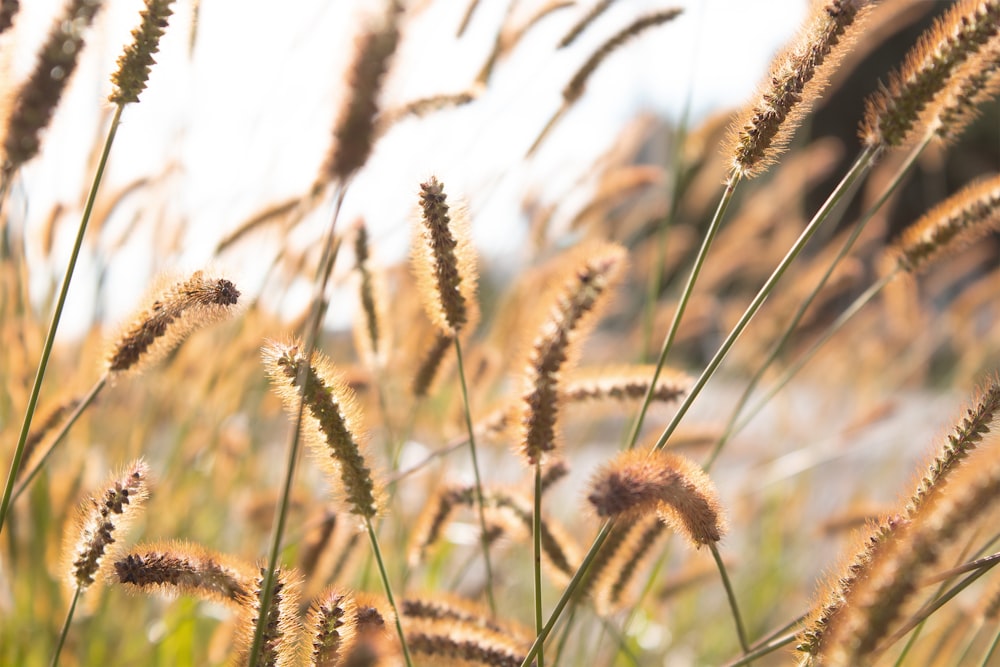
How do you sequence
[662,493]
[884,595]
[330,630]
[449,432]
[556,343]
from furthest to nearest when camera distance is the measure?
[449,432] → [556,343] → [330,630] → [662,493] → [884,595]


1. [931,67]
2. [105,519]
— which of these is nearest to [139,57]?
[105,519]

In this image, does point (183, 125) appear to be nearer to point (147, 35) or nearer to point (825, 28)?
point (147, 35)

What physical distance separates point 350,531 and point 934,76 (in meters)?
1.19

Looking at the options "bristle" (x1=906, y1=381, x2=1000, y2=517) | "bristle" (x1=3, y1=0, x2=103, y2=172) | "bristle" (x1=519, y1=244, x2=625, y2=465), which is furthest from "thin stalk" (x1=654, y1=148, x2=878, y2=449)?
"bristle" (x1=3, y1=0, x2=103, y2=172)

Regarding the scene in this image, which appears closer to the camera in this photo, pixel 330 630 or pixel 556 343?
pixel 330 630

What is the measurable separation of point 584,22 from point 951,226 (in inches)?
34.5

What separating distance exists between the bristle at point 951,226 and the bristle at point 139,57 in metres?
1.21

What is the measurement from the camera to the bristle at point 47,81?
111cm

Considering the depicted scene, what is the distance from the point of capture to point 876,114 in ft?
3.56

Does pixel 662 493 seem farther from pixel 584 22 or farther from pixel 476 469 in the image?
pixel 584 22

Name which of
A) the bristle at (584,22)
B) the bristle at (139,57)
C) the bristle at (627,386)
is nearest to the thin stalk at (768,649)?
the bristle at (627,386)

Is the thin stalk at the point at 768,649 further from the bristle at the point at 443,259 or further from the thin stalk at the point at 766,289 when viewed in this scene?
the bristle at the point at 443,259

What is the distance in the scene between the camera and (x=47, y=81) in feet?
3.67

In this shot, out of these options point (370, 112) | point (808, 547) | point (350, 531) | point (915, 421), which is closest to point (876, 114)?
point (370, 112)
